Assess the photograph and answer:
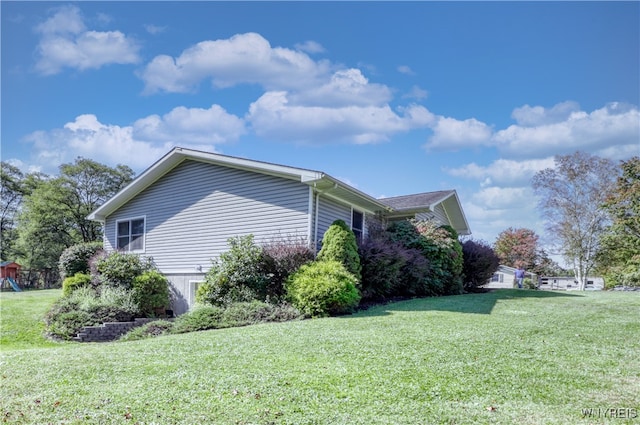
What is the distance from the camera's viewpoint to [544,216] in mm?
31672

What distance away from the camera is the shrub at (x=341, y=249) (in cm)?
1130

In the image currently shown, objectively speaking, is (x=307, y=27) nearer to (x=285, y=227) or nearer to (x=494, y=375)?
(x=285, y=227)

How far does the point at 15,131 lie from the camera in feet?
49.5

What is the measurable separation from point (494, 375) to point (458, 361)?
1.87ft

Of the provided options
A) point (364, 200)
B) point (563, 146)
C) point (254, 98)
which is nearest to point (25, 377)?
point (364, 200)

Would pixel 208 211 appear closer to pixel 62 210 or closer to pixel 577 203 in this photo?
pixel 62 210

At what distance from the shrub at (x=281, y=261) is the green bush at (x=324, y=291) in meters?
0.79

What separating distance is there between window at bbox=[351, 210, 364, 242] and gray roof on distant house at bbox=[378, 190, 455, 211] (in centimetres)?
213

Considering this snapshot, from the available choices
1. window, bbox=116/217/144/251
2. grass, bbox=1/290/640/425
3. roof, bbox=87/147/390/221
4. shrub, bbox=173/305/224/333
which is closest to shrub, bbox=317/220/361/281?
roof, bbox=87/147/390/221

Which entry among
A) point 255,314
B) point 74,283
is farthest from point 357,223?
point 74,283

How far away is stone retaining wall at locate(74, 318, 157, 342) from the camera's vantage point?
10719 mm

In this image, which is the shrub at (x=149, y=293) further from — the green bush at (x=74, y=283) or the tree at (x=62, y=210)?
the tree at (x=62, y=210)

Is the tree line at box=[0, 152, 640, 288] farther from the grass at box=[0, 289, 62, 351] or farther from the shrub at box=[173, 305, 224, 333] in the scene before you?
the shrub at box=[173, 305, 224, 333]

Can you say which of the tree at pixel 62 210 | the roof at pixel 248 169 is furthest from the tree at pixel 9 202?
the roof at pixel 248 169
